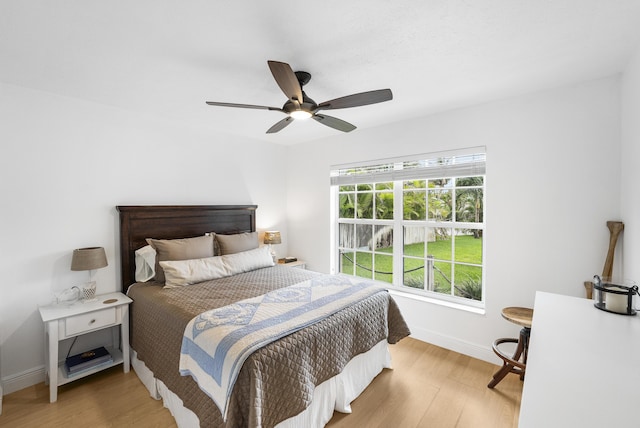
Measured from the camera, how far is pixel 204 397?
157cm

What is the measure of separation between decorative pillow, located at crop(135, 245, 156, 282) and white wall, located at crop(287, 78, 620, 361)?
2.67 metres

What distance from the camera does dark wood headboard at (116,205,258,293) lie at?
108 inches

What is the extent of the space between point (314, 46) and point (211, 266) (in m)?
2.11

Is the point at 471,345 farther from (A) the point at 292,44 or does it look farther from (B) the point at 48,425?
(B) the point at 48,425

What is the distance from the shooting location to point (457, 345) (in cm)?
280

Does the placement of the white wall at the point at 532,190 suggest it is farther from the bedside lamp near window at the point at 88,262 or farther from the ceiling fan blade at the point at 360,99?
the bedside lamp near window at the point at 88,262

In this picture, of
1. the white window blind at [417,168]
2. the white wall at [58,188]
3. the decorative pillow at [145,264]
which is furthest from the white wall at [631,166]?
Result: the white wall at [58,188]

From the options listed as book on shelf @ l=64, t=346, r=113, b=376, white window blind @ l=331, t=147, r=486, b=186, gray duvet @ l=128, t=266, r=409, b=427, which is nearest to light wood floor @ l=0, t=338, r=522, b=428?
book on shelf @ l=64, t=346, r=113, b=376

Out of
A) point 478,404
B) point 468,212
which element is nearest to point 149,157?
point 468,212

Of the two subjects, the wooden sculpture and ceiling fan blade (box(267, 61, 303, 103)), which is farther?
the wooden sculpture

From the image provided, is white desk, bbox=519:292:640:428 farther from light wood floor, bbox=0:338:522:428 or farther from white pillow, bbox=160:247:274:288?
white pillow, bbox=160:247:274:288

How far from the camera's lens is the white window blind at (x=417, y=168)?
2742mm

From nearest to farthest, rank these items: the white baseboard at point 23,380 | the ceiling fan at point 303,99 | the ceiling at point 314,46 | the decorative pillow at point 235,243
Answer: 1. the ceiling at point 314,46
2. the ceiling fan at point 303,99
3. the white baseboard at point 23,380
4. the decorative pillow at point 235,243

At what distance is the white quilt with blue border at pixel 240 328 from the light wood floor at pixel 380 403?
697 millimetres
